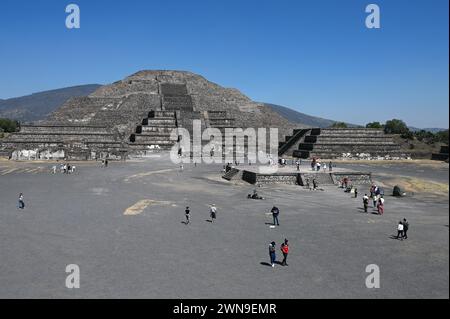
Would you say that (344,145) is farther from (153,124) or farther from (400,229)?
(400,229)

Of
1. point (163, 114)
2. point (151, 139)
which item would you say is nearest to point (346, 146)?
point (151, 139)

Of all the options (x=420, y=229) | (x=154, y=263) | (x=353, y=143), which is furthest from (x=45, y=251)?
(x=353, y=143)

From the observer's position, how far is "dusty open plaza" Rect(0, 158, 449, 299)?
8461mm

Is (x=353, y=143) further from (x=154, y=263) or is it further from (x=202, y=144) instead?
(x=154, y=263)

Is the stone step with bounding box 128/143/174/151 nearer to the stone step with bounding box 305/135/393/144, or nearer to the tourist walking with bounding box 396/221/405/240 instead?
the stone step with bounding box 305/135/393/144

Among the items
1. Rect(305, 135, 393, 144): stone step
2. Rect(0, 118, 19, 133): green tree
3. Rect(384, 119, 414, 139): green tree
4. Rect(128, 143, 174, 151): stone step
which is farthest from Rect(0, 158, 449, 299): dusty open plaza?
Rect(0, 118, 19, 133): green tree

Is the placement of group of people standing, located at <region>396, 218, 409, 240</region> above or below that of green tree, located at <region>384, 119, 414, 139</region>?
below

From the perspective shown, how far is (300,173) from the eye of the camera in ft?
87.2

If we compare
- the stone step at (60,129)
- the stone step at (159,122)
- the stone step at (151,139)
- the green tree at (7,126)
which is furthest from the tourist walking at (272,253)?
the green tree at (7,126)

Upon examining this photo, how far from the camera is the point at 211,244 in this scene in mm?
12000

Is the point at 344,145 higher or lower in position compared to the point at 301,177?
higher

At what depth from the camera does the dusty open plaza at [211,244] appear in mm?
8461
